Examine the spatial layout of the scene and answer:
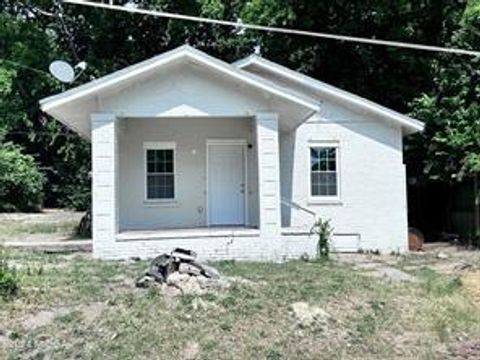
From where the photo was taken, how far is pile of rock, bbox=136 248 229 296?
11.5m

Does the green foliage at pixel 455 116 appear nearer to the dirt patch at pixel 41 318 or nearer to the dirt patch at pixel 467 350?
the dirt patch at pixel 467 350

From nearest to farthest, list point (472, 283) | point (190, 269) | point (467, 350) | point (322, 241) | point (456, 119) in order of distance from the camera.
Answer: point (467, 350)
point (190, 269)
point (472, 283)
point (322, 241)
point (456, 119)

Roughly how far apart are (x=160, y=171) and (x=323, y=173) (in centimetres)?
422

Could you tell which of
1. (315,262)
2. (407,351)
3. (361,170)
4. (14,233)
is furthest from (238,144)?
(407,351)

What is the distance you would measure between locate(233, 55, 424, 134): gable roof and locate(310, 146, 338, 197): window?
1336mm

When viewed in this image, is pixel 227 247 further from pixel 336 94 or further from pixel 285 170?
pixel 336 94

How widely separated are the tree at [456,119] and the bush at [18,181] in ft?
52.6

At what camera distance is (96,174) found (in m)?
16.1

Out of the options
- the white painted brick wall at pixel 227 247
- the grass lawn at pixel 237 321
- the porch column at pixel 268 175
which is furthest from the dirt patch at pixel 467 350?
the porch column at pixel 268 175

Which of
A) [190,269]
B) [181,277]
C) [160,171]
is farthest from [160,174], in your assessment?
[181,277]

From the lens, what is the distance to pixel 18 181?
31.1 m

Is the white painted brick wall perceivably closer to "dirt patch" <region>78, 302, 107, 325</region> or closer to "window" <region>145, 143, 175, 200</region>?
"window" <region>145, 143, 175, 200</region>

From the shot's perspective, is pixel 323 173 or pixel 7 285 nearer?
pixel 7 285

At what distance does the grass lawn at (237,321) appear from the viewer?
30.8 feet
